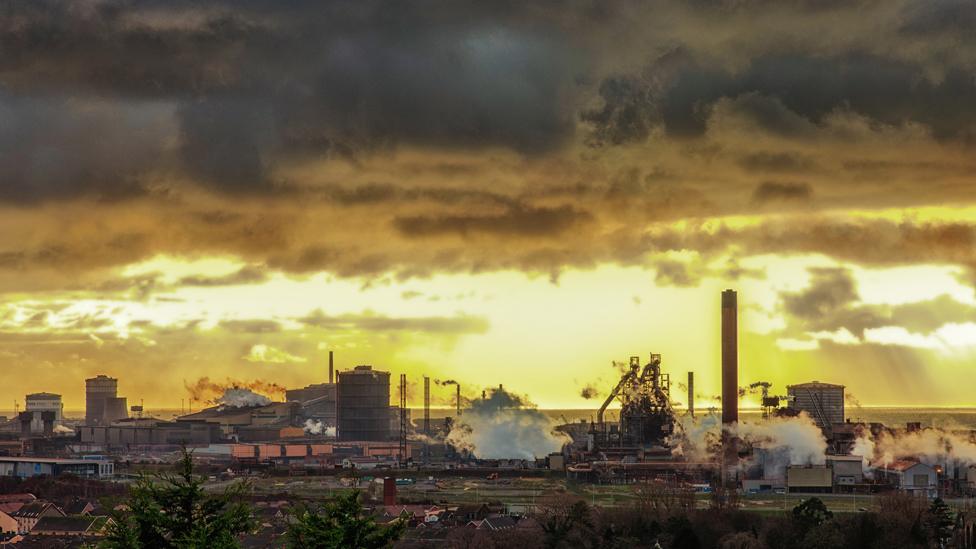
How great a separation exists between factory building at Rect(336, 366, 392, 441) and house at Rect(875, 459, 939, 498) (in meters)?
83.9

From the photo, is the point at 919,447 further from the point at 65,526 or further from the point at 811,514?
the point at 65,526

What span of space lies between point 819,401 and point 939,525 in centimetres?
8790

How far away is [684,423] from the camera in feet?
525

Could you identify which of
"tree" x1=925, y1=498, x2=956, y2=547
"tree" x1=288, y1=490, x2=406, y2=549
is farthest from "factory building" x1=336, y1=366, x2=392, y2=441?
"tree" x1=288, y1=490, x2=406, y2=549

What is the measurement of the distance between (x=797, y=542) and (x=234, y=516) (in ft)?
174

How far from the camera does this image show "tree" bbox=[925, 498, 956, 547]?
73.8m

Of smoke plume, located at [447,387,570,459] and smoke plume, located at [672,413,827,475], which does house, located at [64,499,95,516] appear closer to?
smoke plume, located at [672,413,827,475]

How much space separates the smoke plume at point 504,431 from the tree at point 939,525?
328 feet

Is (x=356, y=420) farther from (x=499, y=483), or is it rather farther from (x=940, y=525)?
(x=940, y=525)

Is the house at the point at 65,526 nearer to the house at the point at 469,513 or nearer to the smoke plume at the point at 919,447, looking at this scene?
the house at the point at 469,513

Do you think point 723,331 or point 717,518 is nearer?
point 717,518

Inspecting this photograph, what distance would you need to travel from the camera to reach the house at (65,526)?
9262cm

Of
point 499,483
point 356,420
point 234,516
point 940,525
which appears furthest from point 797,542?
point 356,420

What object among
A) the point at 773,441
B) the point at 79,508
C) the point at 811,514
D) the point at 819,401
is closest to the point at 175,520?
the point at 811,514
